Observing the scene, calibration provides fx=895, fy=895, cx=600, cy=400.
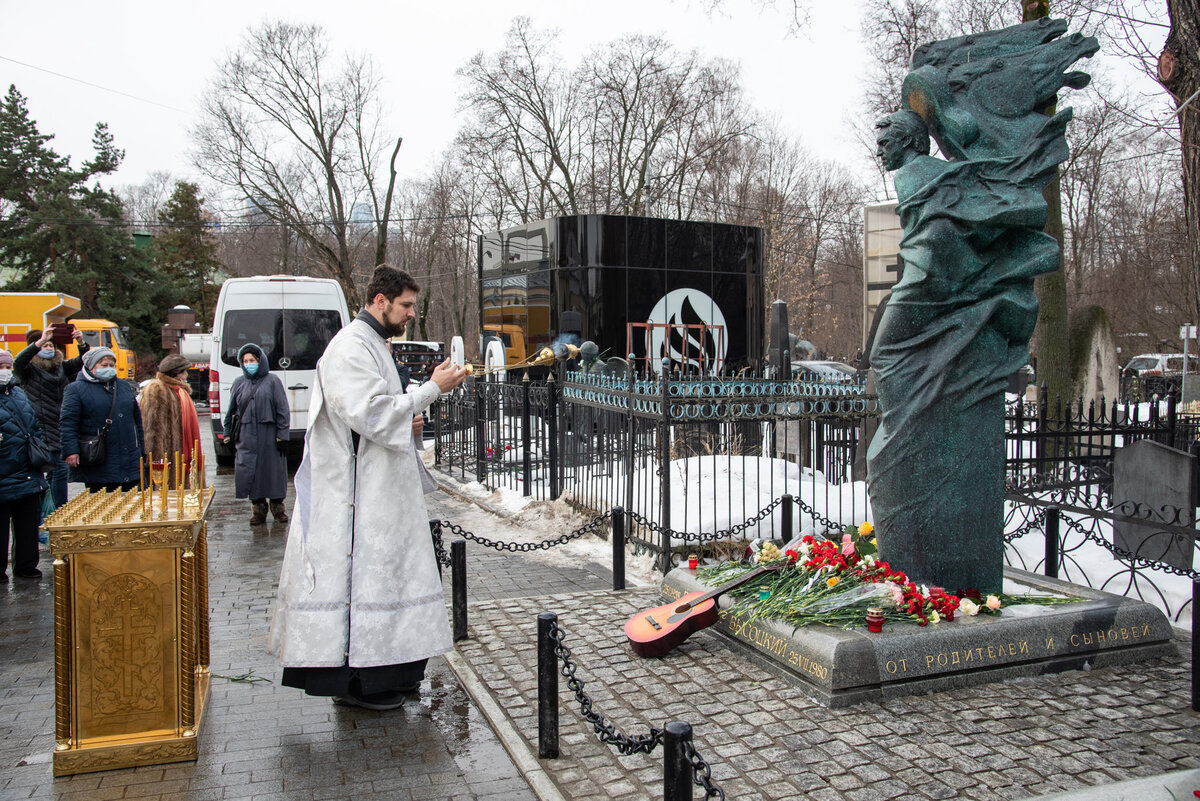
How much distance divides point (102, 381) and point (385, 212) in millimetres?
27418

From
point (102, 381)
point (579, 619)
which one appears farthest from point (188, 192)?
point (579, 619)

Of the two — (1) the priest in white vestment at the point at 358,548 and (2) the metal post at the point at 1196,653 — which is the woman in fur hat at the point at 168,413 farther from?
(2) the metal post at the point at 1196,653

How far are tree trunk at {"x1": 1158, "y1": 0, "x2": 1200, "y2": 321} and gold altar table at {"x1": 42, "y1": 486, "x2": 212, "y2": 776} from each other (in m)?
9.53

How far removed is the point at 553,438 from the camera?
10.5 metres

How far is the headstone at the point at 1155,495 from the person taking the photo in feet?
22.1

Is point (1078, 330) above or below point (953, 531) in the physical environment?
above

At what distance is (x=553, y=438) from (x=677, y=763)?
775 cm

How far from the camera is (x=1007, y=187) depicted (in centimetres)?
547

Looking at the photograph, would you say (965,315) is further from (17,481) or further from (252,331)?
(252,331)

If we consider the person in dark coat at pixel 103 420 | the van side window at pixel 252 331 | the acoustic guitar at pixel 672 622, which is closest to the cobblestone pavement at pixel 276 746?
the acoustic guitar at pixel 672 622

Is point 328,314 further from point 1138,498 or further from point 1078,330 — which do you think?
point 1078,330

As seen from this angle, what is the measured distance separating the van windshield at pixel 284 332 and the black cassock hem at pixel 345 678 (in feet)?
35.2

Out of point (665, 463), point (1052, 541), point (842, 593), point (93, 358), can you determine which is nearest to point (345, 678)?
point (842, 593)

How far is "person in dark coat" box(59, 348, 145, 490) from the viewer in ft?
26.2
